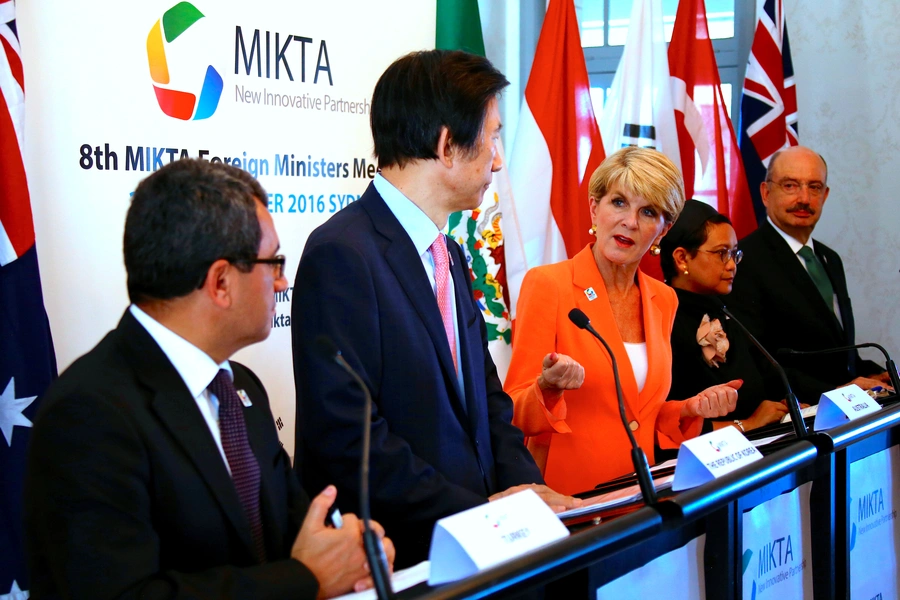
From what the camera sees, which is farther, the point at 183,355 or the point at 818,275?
the point at 818,275

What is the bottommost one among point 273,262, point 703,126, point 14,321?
point 14,321

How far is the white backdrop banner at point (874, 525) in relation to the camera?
209 cm

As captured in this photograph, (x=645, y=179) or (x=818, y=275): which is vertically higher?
(x=645, y=179)

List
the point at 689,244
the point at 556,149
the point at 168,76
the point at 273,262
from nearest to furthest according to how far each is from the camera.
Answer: the point at 273,262 → the point at 168,76 → the point at 689,244 → the point at 556,149

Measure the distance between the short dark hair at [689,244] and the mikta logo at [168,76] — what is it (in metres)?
1.57

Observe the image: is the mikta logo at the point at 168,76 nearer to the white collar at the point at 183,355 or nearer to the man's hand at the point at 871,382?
the white collar at the point at 183,355

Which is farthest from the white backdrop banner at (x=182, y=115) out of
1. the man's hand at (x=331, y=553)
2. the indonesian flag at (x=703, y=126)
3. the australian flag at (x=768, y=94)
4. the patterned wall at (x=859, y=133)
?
the patterned wall at (x=859, y=133)

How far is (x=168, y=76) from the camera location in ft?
8.77

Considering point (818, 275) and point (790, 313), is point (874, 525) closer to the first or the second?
point (790, 313)

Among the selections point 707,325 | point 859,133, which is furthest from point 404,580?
point 859,133

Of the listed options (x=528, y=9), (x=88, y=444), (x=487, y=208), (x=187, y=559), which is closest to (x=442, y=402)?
(x=187, y=559)

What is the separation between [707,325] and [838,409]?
2.67ft

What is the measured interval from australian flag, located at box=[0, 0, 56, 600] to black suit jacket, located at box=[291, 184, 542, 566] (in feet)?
2.84

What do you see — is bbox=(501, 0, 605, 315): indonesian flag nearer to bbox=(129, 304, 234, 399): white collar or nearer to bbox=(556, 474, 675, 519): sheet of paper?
bbox=(556, 474, 675, 519): sheet of paper
